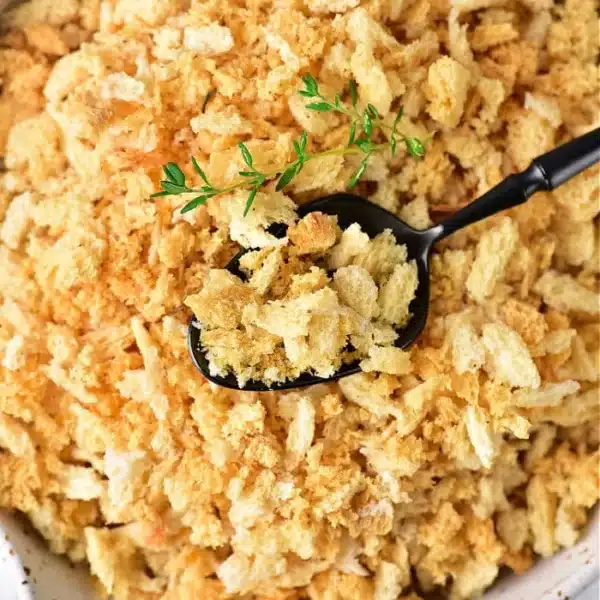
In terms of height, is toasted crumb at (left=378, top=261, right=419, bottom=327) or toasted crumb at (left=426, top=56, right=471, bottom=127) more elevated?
toasted crumb at (left=426, top=56, right=471, bottom=127)

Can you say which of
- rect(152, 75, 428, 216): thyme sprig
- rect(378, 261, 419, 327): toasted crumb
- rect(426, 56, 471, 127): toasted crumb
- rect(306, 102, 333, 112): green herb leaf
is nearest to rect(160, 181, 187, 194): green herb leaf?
rect(152, 75, 428, 216): thyme sprig

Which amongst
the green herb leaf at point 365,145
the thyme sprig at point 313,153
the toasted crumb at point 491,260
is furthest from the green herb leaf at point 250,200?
the toasted crumb at point 491,260

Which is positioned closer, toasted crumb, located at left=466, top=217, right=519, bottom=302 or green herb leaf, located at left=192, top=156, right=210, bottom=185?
green herb leaf, located at left=192, top=156, right=210, bottom=185

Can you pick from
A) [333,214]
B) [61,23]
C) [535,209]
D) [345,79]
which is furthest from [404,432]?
[61,23]

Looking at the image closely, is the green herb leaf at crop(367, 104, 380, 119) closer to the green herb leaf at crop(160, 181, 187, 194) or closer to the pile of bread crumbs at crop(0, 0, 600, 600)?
the pile of bread crumbs at crop(0, 0, 600, 600)

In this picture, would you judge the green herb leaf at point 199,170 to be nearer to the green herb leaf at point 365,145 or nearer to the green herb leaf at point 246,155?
the green herb leaf at point 246,155
